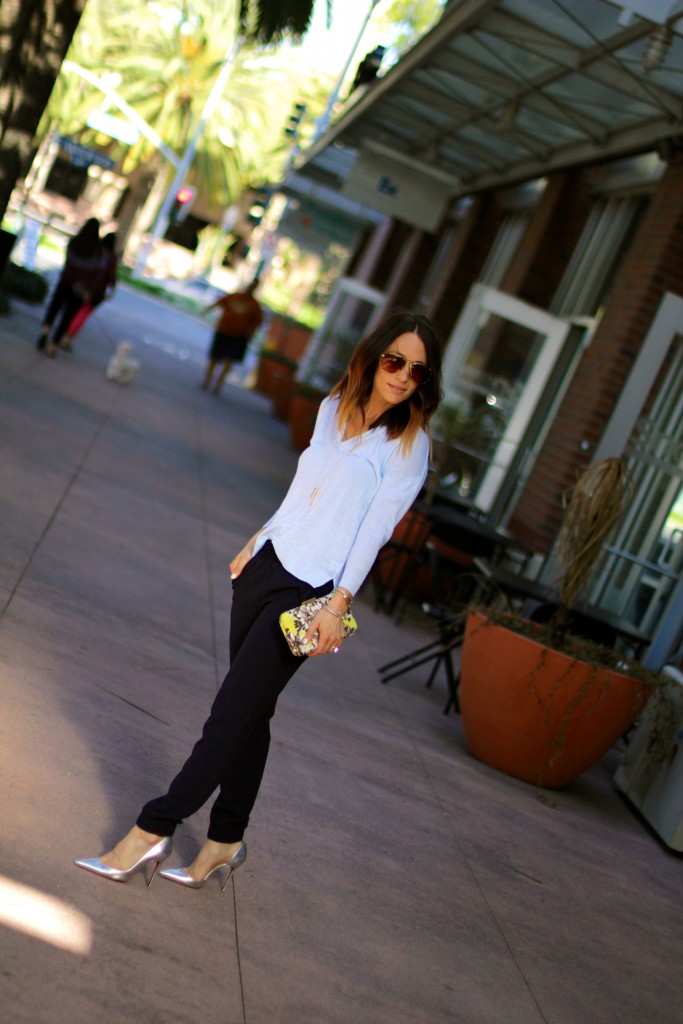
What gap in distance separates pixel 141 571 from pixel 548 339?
788 cm

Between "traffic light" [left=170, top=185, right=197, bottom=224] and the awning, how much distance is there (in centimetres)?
3043

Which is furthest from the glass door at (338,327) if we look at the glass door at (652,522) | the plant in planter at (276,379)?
the glass door at (652,522)

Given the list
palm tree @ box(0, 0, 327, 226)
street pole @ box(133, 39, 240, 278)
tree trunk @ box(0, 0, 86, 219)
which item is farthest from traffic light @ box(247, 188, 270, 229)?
tree trunk @ box(0, 0, 86, 219)

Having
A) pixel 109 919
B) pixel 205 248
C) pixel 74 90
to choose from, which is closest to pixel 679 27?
pixel 109 919

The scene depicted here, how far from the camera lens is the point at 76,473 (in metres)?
9.56

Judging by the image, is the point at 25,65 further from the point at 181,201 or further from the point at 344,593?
the point at 181,201

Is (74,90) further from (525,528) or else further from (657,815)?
(657,815)

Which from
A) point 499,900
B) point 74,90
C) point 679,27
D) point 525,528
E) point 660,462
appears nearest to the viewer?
point 499,900

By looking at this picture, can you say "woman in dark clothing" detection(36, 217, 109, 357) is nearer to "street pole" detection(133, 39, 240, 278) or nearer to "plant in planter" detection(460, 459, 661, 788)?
"plant in planter" detection(460, 459, 661, 788)

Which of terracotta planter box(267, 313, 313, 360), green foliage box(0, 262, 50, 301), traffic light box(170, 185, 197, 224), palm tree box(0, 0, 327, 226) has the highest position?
traffic light box(170, 185, 197, 224)

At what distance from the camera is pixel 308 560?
387 centimetres

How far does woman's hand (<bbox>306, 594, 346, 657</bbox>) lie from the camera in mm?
3717

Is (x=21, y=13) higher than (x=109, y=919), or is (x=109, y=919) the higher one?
(x=21, y=13)

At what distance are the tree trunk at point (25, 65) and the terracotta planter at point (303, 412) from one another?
6727 mm
